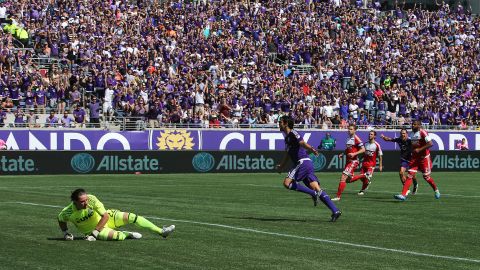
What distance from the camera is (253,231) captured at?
17.6 m

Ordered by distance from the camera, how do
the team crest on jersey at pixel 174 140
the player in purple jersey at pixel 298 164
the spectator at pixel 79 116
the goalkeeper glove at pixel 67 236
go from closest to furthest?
the goalkeeper glove at pixel 67 236, the player in purple jersey at pixel 298 164, the spectator at pixel 79 116, the team crest on jersey at pixel 174 140

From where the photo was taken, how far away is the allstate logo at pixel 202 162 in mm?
44203

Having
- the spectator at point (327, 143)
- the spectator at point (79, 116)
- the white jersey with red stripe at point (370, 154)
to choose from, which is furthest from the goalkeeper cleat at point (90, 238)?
the spectator at point (327, 143)

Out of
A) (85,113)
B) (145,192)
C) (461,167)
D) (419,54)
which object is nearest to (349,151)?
(145,192)

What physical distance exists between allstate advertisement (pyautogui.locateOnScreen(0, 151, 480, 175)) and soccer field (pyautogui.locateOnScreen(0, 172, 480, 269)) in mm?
8344

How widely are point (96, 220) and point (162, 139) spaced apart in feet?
101

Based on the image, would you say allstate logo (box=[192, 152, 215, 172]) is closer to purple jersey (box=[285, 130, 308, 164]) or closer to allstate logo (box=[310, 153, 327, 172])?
allstate logo (box=[310, 153, 327, 172])

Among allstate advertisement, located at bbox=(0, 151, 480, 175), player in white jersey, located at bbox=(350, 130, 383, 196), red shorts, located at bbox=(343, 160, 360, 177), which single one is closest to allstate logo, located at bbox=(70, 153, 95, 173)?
allstate advertisement, located at bbox=(0, 151, 480, 175)

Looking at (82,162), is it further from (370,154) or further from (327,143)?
(370,154)

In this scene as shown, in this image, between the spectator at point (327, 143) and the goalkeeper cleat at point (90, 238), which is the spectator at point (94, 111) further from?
the goalkeeper cleat at point (90, 238)

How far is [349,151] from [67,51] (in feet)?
68.2

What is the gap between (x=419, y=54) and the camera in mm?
59312

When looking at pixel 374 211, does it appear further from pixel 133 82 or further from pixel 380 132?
pixel 380 132

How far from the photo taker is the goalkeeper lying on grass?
15531mm
